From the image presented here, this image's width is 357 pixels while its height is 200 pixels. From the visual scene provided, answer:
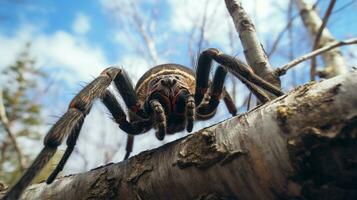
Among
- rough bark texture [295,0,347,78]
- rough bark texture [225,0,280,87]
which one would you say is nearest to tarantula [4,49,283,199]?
rough bark texture [225,0,280,87]

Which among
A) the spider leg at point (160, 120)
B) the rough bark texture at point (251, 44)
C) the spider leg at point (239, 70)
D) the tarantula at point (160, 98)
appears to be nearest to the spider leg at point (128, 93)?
the tarantula at point (160, 98)

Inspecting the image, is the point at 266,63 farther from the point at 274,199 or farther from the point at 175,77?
the point at 274,199

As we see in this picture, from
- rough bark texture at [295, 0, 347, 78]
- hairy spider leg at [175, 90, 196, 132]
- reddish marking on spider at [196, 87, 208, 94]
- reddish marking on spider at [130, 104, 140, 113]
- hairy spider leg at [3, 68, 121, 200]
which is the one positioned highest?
rough bark texture at [295, 0, 347, 78]

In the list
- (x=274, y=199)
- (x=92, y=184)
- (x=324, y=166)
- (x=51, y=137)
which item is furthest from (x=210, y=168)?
(x=51, y=137)

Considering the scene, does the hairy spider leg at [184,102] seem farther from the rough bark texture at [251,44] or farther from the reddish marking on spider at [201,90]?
the rough bark texture at [251,44]

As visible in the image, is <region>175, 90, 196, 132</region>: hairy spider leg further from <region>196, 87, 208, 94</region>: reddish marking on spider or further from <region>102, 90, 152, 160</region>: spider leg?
<region>102, 90, 152, 160</region>: spider leg

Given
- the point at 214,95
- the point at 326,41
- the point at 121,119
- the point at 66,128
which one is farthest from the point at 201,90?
the point at 326,41
